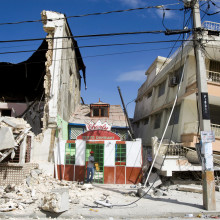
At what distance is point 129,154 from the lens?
525 inches

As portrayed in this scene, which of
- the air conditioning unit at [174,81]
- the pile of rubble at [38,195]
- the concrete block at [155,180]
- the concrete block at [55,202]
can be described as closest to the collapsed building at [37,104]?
the pile of rubble at [38,195]

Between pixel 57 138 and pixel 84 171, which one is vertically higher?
pixel 57 138

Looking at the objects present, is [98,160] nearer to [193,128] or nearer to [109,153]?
[109,153]

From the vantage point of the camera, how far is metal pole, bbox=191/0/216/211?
26.3ft

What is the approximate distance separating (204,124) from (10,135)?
799cm

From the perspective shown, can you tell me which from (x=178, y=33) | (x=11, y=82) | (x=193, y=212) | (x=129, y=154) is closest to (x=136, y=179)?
(x=129, y=154)

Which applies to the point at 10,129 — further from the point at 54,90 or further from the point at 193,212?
the point at 193,212

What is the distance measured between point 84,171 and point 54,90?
503 cm

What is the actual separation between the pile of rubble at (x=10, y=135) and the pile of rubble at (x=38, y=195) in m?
1.50

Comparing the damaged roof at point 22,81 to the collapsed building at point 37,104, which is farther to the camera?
the damaged roof at point 22,81

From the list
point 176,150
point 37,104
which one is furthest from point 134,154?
point 37,104

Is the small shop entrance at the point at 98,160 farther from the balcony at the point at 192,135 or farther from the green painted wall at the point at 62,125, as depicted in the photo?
the balcony at the point at 192,135

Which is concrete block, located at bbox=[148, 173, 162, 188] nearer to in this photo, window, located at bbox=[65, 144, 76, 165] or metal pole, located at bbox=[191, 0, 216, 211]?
metal pole, located at bbox=[191, 0, 216, 211]

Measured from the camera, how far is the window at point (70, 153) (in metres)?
13.4
